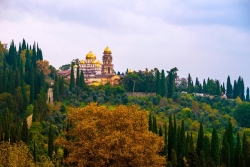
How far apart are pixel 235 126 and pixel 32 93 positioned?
804 inches

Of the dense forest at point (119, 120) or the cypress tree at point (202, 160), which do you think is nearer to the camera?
the dense forest at point (119, 120)

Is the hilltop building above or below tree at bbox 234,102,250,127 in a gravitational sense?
above

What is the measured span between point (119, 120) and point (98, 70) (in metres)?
50.0

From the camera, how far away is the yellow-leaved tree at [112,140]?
3059 centimetres

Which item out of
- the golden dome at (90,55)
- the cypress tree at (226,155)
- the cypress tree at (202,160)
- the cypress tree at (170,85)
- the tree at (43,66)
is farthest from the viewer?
the golden dome at (90,55)

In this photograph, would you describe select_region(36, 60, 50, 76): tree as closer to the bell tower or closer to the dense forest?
the dense forest

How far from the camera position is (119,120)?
31.8 meters

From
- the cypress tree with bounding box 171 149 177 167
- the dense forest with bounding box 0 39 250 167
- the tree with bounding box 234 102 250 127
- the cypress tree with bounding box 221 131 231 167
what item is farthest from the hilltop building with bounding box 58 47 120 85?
the cypress tree with bounding box 171 149 177 167

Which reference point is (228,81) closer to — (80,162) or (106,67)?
(106,67)

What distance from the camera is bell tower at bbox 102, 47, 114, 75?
7988cm

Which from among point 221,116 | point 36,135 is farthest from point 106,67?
point 36,135

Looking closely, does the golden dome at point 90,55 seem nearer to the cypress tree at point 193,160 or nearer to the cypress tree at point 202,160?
the cypress tree at point 202,160

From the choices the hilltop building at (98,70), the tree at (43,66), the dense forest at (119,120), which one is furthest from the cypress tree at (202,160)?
the tree at (43,66)

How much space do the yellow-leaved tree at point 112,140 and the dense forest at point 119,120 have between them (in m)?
0.05
